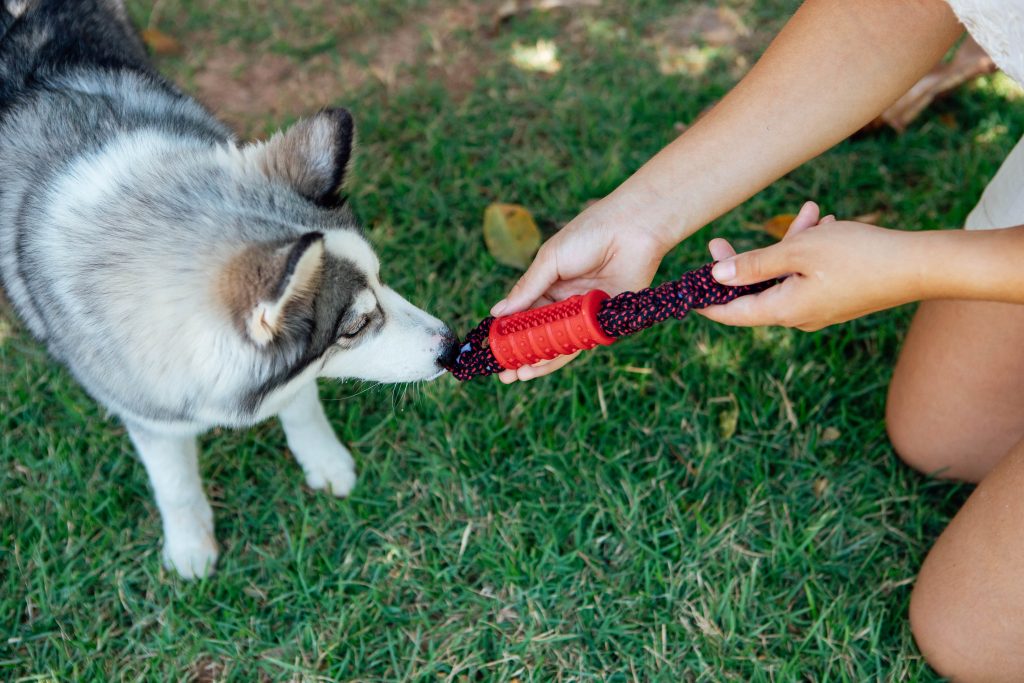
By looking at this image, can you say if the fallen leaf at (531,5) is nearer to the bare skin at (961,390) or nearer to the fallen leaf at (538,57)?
the fallen leaf at (538,57)

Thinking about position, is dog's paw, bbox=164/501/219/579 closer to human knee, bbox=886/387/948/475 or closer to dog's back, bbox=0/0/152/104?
dog's back, bbox=0/0/152/104

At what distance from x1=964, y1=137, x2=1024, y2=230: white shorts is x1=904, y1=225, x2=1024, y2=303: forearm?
0.48 metres

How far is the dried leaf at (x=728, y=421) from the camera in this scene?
110 inches

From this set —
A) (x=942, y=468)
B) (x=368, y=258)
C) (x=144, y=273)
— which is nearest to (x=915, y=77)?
(x=942, y=468)

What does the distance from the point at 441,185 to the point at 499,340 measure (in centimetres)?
157

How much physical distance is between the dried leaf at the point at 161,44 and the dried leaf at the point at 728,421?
10.1ft

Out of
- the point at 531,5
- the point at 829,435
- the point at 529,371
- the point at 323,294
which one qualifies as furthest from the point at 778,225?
the point at 323,294

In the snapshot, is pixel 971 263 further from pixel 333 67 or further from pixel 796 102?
pixel 333 67

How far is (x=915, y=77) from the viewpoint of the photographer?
7.43ft

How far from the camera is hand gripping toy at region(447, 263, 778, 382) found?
6.43 feet

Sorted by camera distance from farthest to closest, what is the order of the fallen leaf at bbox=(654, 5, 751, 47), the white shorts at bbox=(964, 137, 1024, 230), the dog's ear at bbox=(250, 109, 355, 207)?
the fallen leaf at bbox=(654, 5, 751, 47), the white shorts at bbox=(964, 137, 1024, 230), the dog's ear at bbox=(250, 109, 355, 207)

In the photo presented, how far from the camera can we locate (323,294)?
1927mm

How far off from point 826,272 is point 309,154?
125 centimetres

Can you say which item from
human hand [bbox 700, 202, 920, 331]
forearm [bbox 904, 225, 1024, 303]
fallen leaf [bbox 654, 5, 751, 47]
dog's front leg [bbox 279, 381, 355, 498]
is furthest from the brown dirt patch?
forearm [bbox 904, 225, 1024, 303]
